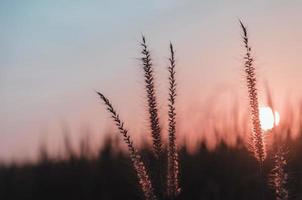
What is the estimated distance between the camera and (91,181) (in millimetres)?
9617

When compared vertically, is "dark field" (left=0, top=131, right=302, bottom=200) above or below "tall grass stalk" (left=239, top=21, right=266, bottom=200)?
above

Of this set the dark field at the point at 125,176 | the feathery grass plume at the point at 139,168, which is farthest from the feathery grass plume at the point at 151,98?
the dark field at the point at 125,176

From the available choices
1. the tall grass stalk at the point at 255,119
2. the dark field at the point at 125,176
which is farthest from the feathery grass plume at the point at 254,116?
the dark field at the point at 125,176

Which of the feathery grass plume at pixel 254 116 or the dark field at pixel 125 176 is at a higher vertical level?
the dark field at pixel 125 176

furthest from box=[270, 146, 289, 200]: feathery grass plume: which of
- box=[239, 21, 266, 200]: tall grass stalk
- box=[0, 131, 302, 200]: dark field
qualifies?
box=[0, 131, 302, 200]: dark field

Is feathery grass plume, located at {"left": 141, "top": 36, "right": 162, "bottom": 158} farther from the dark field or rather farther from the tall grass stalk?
the dark field

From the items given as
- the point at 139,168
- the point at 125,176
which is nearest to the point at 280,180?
the point at 139,168

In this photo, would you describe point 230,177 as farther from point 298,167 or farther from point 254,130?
point 254,130

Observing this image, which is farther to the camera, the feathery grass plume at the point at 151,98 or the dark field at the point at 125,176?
the dark field at the point at 125,176

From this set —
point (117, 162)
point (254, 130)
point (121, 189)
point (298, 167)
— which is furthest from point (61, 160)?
point (254, 130)

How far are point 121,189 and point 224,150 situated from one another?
1.35 metres

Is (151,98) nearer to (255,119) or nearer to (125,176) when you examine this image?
(255,119)

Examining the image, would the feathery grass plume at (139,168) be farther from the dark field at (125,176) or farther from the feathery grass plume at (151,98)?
the dark field at (125,176)

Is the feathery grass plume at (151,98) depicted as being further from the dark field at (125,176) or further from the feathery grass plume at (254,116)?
the dark field at (125,176)
